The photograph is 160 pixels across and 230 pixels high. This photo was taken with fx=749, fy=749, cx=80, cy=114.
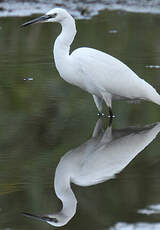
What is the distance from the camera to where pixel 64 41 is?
7578 mm

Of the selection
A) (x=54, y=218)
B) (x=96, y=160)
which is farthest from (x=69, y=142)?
(x=54, y=218)

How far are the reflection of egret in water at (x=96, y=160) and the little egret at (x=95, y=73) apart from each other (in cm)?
37

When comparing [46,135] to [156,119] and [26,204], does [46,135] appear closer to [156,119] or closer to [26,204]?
[156,119]

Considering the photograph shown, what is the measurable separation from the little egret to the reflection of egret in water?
370 mm

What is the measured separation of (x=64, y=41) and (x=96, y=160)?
201 cm

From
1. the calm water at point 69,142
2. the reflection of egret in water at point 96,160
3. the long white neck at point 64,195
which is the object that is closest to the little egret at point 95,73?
the calm water at point 69,142

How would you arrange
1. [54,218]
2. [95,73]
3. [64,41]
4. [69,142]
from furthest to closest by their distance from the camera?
[64,41] → [95,73] → [69,142] → [54,218]

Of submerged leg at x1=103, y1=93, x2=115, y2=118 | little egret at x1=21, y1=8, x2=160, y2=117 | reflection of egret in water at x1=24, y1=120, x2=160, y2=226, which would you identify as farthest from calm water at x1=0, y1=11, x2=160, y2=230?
little egret at x1=21, y1=8, x2=160, y2=117

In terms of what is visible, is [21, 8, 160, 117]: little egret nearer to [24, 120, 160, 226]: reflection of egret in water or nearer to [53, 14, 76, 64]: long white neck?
[53, 14, 76, 64]: long white neck

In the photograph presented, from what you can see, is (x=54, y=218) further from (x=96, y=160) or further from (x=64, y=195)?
(x=96, y=160)

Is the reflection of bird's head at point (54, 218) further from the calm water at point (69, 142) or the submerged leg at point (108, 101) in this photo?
the submerged leg at point (108, 101)

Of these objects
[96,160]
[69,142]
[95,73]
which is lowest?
[69,142]

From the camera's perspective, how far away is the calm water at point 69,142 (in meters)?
4.70

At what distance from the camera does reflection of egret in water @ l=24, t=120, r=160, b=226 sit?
487cm
